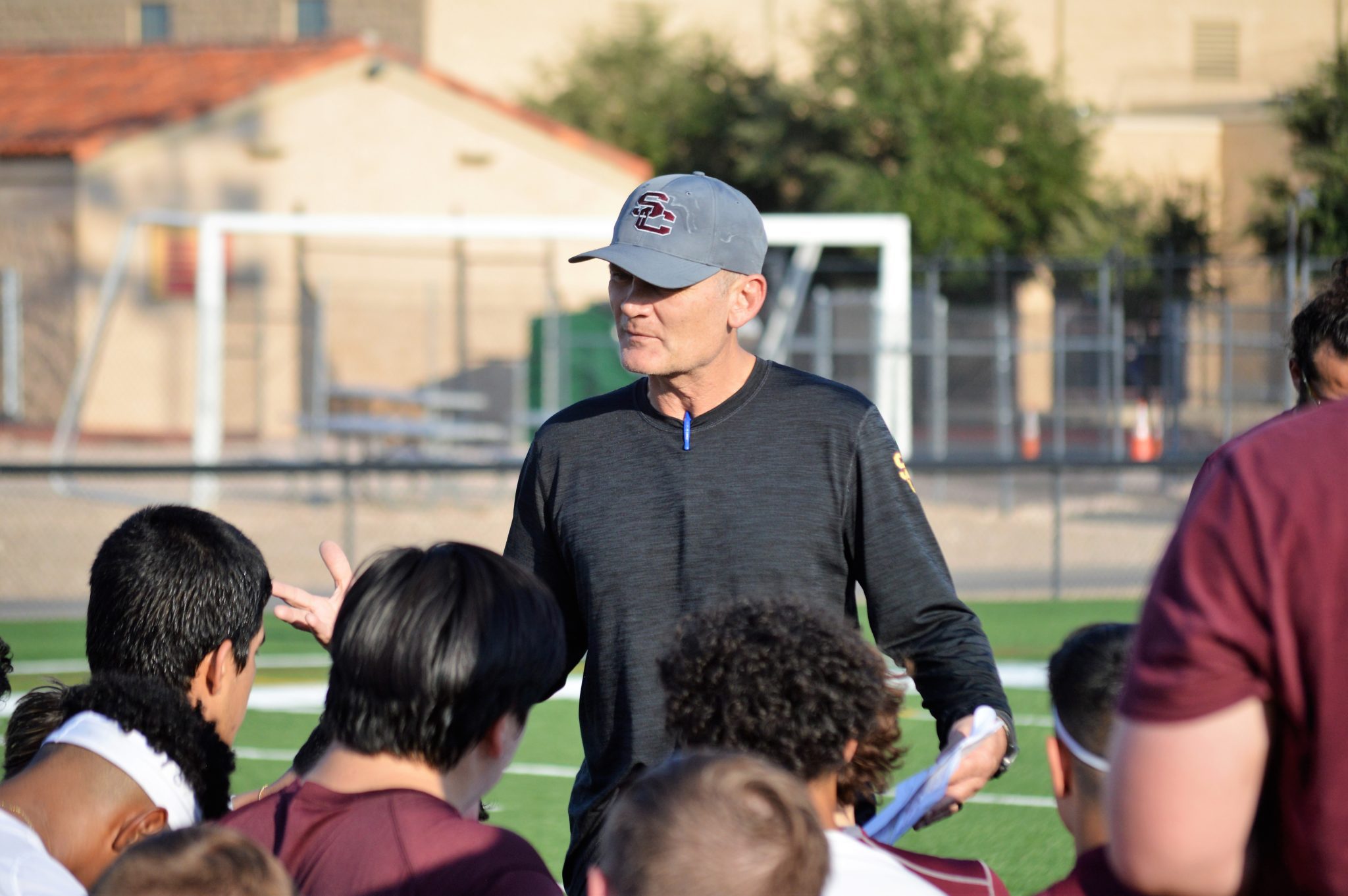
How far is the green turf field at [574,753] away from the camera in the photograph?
20.3 ft

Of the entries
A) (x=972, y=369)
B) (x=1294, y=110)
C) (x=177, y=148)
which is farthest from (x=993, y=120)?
(x=177, y=148)

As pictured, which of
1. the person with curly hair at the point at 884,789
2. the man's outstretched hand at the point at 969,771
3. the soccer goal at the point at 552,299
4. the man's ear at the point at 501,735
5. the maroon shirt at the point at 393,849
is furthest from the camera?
the soccer goal at the point at 552,299

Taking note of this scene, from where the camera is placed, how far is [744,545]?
3166 millimetres

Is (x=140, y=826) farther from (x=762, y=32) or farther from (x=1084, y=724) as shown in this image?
(x=762, y=32)

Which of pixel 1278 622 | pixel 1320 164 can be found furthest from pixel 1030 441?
pixel 1278 622

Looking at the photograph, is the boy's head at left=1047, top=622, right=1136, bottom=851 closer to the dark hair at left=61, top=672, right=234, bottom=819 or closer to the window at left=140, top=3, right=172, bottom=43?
the dark hair at left=61, top=672, right=234, bottom=819

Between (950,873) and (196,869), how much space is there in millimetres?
1248

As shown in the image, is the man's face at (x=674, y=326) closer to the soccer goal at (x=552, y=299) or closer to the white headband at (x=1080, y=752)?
the white headband at (x=1080, y=752)

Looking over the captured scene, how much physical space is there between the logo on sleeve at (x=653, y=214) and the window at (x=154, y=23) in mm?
46319

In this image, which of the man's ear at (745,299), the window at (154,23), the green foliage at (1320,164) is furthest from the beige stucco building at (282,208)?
the man's ear at (745,299)

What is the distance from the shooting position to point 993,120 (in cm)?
3538

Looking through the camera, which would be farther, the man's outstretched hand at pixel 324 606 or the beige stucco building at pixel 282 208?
the beige stucco building at pixel 282 208

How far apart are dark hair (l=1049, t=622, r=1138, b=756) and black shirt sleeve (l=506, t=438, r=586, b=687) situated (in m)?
1.10

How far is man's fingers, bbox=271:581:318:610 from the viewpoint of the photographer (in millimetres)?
3217
